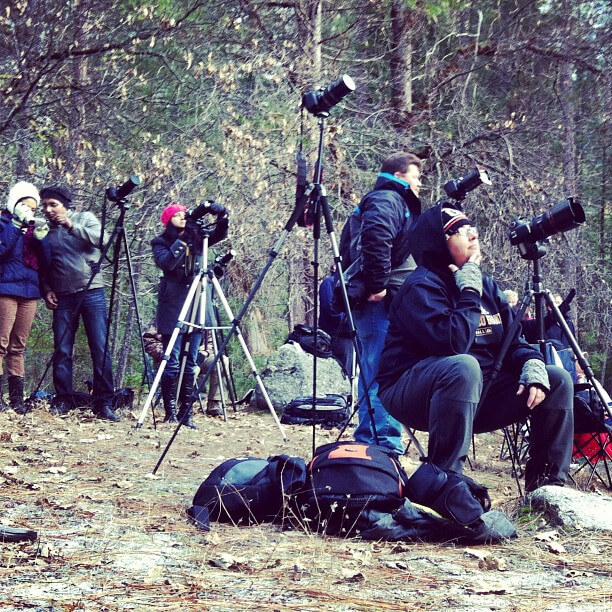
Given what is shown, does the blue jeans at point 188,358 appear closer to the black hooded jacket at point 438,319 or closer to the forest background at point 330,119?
the black hooded jacket at point 438,319

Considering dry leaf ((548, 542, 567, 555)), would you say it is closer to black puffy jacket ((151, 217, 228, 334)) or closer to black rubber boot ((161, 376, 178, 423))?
black puffy jacket ((151, 217, 228, 334))

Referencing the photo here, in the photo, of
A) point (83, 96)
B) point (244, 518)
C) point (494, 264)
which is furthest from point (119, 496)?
point (494, 264)

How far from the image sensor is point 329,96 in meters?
4.57

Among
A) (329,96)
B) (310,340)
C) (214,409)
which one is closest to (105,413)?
(214,409)

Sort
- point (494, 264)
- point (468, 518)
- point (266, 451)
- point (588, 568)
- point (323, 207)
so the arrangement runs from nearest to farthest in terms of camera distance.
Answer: point (588, 568) < point (468, 518) < point (323, 207) < point (266, 451) < point (494, 264)

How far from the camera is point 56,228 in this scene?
730 cm

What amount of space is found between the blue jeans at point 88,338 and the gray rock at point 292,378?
2.39 metres

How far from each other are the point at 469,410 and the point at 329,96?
5.95ft

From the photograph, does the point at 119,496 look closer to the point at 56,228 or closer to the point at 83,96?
the point at 56,228

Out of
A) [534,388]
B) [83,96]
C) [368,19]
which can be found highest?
[368,19]

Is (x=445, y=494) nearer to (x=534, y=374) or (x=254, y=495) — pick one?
(x=254, y=495)

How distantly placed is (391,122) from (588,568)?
383 inches

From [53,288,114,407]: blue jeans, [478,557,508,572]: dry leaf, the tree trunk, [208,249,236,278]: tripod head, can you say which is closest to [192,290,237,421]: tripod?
[208,249,236,278]: tripod head

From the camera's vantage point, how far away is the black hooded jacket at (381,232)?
16.6 ft
